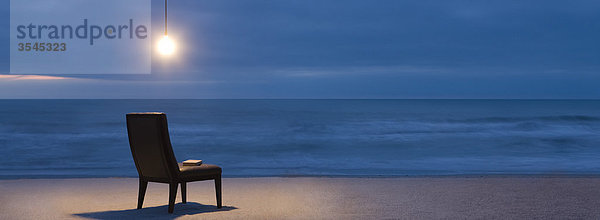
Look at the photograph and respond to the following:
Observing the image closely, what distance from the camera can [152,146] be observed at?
13.1ft

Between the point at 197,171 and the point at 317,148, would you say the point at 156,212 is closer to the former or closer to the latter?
the point at 197,171

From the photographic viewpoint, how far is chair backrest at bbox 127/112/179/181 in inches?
154

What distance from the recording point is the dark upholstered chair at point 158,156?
3.92 meters

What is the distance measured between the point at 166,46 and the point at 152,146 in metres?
0.79

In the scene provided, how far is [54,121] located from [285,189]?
2455 centimetres

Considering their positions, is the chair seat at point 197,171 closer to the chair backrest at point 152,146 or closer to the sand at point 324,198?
the chair backrest at point 152,146

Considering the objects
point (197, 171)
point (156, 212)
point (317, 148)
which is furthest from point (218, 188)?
point (317, 148)

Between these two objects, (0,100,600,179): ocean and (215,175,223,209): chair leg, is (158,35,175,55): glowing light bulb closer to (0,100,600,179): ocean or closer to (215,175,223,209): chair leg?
(215,175,223,209): chair leg

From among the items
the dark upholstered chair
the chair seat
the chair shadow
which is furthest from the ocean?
the dark upholstered chair

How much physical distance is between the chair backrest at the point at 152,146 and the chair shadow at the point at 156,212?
254mm

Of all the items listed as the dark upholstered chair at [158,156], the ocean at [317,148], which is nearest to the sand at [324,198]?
the dark upholstered chair at [158,156]

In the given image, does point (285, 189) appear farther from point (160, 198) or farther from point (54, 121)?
point (54, 121)

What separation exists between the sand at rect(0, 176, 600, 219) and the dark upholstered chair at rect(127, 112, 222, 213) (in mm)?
253

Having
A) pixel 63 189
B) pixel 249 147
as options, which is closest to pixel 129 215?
pixel 63 189
